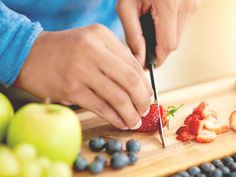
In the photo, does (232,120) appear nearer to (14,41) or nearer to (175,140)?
(175,140)

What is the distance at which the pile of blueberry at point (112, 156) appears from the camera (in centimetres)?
83

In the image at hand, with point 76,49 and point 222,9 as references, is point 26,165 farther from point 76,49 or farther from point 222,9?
point 222,9

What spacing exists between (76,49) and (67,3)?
0.25 m

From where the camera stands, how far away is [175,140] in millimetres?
934

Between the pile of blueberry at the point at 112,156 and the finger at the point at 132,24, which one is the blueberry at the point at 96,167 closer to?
the pile of blueberry at the point at 112,156

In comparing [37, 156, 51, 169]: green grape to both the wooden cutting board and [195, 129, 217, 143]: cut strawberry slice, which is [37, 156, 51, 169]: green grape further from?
[195, 129, 217, 143]: cut strawberry slice

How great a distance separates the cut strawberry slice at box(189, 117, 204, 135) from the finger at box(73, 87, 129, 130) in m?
0.14

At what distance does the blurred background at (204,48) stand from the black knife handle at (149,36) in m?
0.59

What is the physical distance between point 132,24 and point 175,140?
0.21 m

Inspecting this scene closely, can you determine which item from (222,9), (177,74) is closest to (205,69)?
(177,74)

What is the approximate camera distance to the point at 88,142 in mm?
929

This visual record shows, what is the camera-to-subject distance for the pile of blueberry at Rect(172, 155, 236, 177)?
2.72 ft

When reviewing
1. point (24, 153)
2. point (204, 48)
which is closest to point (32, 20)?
point (24, 153)

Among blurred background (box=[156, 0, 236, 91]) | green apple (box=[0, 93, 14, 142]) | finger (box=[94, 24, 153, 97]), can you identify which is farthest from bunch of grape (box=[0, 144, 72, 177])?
blurred background (box=[156, 0, 236, 91])
